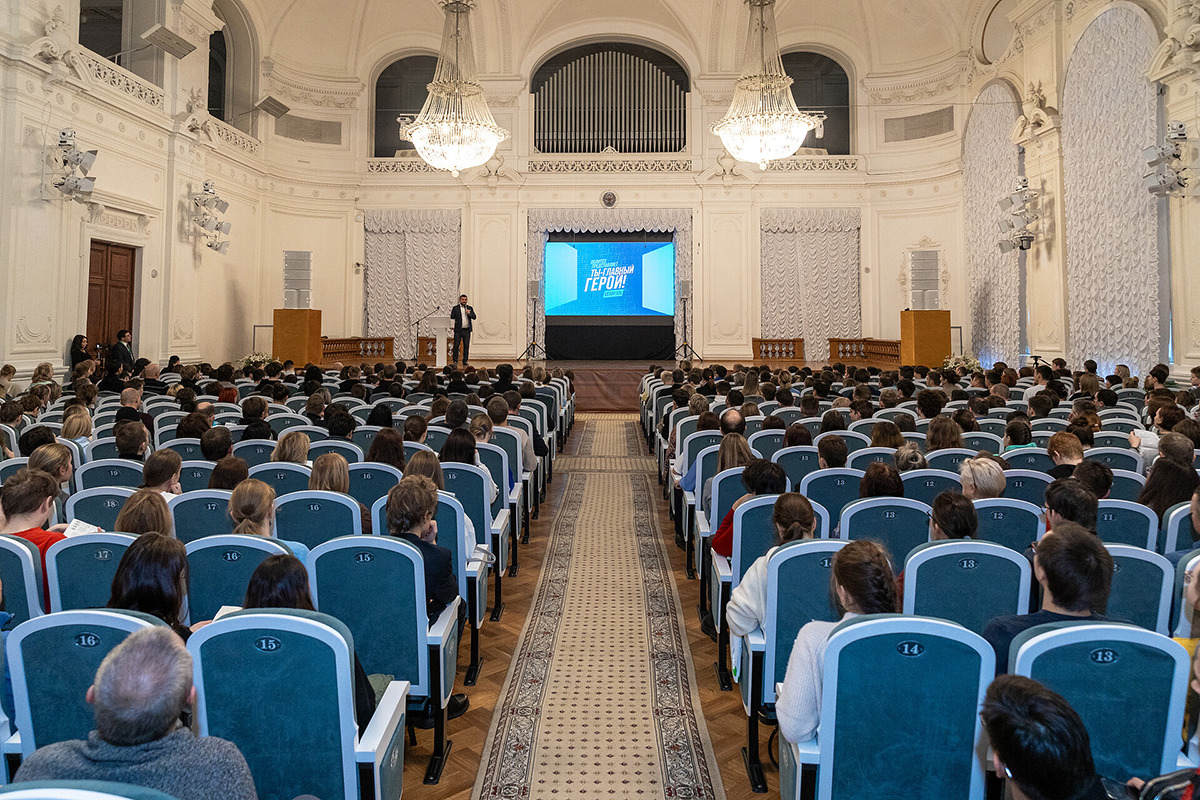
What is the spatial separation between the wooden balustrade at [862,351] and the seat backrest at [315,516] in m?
14.2

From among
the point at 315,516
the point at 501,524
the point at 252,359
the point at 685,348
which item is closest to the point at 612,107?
the point at 685,348

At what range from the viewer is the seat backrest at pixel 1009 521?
330 centimetres

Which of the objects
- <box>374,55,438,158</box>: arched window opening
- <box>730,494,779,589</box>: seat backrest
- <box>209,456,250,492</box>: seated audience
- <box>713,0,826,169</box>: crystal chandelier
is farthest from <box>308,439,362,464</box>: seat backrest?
<box>374,55,438,158</box>: arched window opening

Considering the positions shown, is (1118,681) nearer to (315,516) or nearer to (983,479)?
(983,479)

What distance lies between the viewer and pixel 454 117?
11766 millimetres

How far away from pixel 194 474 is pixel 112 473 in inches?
15.4

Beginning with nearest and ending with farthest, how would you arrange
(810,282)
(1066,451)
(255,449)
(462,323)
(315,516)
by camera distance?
(315,516)
(1066,451)
(255,449)
(462,323)
(810,282)

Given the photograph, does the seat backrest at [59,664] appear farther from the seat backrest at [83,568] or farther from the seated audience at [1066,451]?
the seated audience at [1066,451]

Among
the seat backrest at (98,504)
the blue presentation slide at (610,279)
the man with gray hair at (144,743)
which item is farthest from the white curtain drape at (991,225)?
the man with gray hair at (144,743)

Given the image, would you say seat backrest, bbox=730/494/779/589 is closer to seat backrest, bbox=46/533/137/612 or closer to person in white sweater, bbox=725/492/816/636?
person in white sweater, bbox=725/492/816/636

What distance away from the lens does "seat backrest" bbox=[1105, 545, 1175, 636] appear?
8.38ft

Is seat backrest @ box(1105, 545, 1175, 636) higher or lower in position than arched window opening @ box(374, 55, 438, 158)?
lower

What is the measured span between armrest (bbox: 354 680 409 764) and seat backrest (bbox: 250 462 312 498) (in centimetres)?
196

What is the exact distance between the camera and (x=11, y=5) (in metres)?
9.47
